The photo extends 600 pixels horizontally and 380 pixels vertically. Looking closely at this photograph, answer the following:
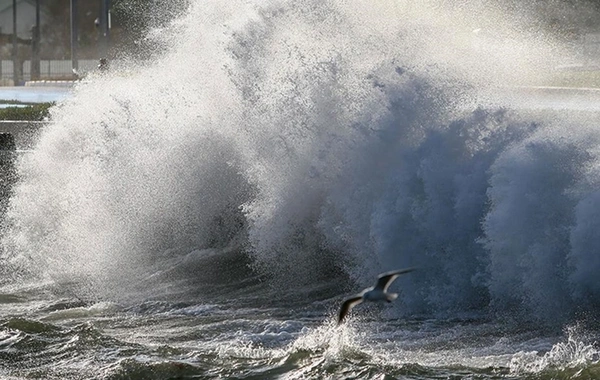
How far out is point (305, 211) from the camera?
1541 centimetres

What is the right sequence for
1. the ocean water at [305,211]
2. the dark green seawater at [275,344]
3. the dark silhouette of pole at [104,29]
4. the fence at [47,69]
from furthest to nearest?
1. the fence at [47,69]
2. the dark silhouette of pole at [104,29]
3. the ocean water at [305,211]
4. the dark green seawater at [275,344]

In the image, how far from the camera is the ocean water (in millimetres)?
11250

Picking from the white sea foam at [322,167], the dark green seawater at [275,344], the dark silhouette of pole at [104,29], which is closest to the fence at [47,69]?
the dark silhouette of pole at [104,29]

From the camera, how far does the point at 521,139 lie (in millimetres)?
14016

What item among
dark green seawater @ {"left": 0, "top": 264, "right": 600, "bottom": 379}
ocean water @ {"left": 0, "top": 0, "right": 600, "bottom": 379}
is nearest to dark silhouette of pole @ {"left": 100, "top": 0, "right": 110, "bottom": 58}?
ocean water @ {"left": 0, "top": 0, "right": 600, "bottom": 379}

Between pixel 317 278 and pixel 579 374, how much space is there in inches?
193

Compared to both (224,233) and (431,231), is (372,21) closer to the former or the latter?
(224,233)

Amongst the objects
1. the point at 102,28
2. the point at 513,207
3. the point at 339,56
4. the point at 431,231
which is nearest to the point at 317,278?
the point at 431,231

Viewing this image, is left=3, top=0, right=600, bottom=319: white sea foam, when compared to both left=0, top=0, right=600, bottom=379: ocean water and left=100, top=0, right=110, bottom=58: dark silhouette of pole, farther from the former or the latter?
left=100, top=0, right=110, bottom=58: dark silhouette of pole

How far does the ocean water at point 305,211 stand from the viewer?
11250 mm

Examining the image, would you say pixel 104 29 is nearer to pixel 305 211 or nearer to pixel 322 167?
pixel 322 167

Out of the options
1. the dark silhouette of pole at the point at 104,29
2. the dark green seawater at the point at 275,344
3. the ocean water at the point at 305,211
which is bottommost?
the dark green seawater at the point at 275,344

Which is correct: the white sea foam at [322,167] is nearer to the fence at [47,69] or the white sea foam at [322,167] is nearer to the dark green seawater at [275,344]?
the dark green seawater at [275,344]

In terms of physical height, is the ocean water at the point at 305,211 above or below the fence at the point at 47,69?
below
